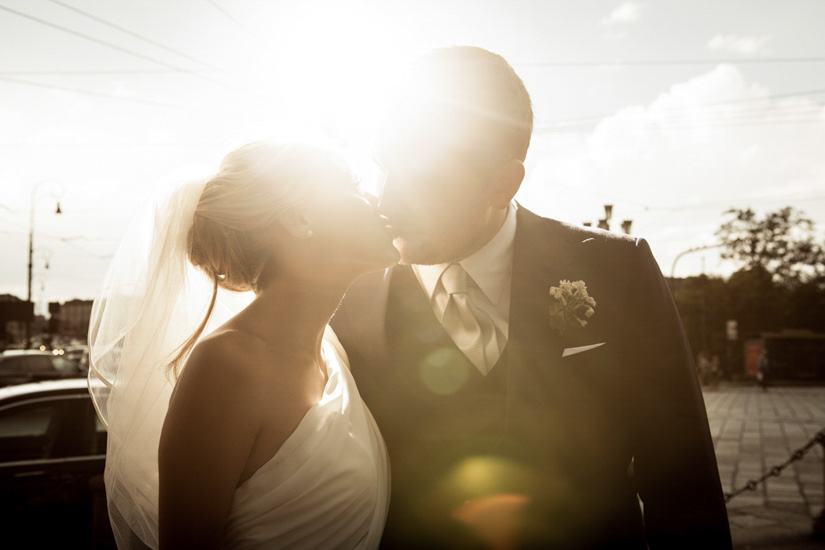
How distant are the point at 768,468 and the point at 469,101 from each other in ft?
34.5

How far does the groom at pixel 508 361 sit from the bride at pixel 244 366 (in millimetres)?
227

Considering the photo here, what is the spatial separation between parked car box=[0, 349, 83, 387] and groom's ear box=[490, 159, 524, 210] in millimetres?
18227

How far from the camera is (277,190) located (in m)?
2.41

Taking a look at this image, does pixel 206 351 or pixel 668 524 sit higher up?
pixel 206 351

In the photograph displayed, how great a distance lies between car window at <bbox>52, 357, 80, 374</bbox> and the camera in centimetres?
1908

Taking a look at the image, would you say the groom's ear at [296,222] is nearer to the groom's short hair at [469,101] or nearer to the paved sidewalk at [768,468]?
the groom's short hair at [469,101]

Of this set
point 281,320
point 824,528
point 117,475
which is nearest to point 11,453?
point 117,475

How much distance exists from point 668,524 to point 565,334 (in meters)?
0.72

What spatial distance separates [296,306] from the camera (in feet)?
8.00

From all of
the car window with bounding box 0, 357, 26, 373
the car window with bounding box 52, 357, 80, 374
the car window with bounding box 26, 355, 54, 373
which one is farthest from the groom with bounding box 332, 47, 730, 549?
the car window with bounding box 52, 357, 80, 374

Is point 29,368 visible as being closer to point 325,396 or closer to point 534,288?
point 325,396

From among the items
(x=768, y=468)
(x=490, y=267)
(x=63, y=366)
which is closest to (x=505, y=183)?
(x=490, y=267)

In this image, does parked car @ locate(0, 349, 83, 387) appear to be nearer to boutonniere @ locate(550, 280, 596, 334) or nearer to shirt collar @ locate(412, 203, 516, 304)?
shirt collar @ locate(412, 203, 516, 304)

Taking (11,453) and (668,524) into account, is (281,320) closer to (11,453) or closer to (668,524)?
(668,524)
